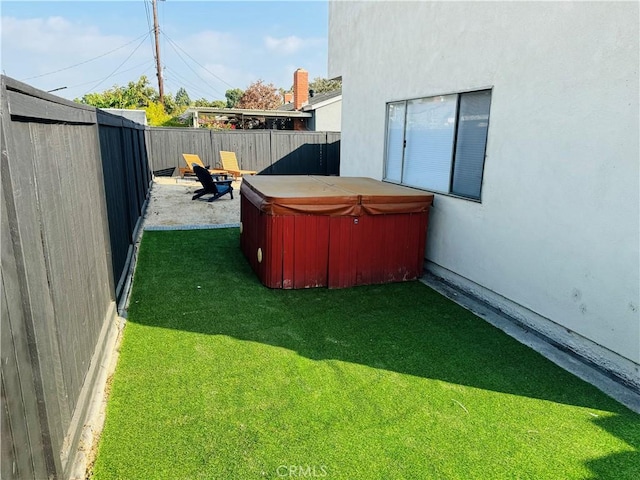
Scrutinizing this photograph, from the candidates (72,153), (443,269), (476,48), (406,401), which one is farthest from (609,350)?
(72,153)

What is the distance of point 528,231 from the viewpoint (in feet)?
12.8

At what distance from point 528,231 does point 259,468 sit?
3193 millimetres

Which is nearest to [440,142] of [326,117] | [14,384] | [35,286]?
[35,286]

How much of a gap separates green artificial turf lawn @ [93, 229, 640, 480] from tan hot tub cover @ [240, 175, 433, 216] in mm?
1080

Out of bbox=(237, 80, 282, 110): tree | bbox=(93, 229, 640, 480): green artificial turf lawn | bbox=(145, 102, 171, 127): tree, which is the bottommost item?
bbox=(93, 229, 640, 480): green artificial turf lawn

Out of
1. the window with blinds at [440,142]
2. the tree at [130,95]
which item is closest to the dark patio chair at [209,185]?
the window with blinds at [440,142]

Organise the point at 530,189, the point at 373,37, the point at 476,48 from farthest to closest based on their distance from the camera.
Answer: the point at 373,37 → the point at 476,48 → the point at 530,189

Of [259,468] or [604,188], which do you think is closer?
[259,468]

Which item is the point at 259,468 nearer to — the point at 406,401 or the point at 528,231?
the point at 406,401

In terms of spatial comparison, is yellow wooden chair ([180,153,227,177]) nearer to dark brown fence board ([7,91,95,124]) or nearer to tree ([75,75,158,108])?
dark brown fence board ([7,91,95,124])

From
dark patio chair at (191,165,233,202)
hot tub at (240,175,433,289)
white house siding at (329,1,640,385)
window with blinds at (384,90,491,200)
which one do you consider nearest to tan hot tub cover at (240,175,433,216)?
hot tub at (240,175,433,289)

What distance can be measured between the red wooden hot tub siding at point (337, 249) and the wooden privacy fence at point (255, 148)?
36.5 ft

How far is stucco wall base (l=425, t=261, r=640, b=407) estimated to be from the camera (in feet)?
10.4

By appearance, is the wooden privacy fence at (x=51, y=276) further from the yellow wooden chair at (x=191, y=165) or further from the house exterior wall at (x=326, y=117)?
the house exterior wall at (x=326, y=117)
